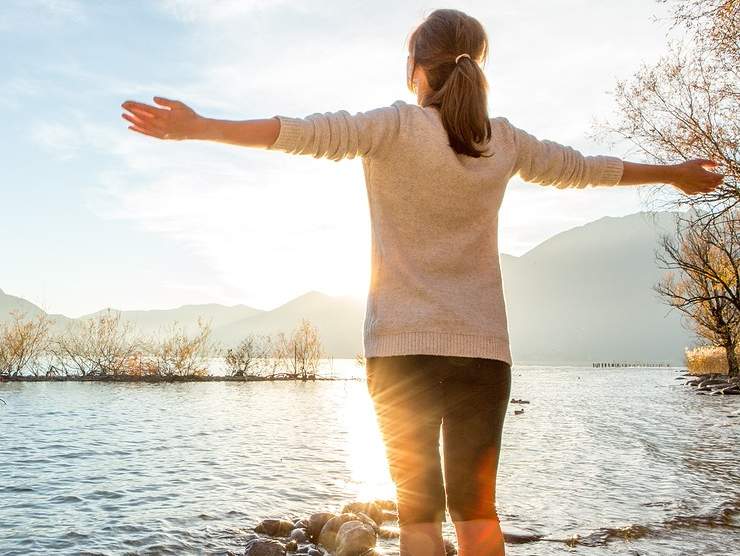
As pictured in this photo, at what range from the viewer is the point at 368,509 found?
734 centimetres

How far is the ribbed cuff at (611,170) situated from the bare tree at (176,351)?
3704cm

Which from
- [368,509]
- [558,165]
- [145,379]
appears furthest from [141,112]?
[145,379]

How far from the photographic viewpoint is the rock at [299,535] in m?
6.50

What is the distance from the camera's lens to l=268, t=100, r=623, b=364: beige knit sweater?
6.90 ft

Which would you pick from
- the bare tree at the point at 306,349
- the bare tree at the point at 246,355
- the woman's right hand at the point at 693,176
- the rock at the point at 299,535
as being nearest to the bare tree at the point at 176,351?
the bare tree at the point at 246,355

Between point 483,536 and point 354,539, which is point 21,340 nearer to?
point 354,539

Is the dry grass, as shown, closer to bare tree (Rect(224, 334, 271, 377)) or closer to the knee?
bare tree (Rect(224, 334, 271, 377))

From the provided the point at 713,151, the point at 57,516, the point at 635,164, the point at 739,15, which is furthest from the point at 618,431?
the point at 635,164

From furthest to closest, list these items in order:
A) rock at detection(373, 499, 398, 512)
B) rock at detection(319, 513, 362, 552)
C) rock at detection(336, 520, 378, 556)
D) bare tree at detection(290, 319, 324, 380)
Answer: bare tree at detection(290, 319, 324, 380) < rock at detection(373, 499, 398, 512) < rock at detection(319, 513, 362, 552) < rock at detection(336, 520, 378, 556)

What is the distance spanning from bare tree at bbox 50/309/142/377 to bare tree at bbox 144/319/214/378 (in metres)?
0.94

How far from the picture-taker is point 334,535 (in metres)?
6.39

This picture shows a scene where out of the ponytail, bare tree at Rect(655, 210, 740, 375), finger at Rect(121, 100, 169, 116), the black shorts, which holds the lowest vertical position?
the black shorts

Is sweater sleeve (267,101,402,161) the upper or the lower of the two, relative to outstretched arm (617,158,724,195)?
lower

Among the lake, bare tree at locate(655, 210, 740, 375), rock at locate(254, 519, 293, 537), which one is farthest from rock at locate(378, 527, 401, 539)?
bare tree at locate(655, 210, 740, 375)
